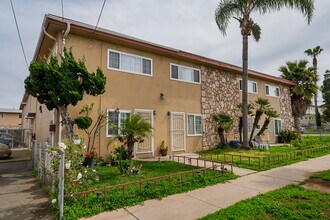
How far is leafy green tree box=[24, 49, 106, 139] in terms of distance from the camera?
22.6 ft

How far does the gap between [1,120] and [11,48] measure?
33.2 m

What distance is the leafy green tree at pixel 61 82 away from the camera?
6.89 m

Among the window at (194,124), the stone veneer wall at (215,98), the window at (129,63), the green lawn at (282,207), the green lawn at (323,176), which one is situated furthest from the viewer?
the stone veneer wall at (215,98)

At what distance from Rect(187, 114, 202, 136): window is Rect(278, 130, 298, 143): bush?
33.3 feet

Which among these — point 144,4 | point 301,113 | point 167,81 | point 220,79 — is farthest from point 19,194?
point 301,113

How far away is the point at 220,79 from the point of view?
15.3m

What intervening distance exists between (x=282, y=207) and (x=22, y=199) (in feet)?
20.2

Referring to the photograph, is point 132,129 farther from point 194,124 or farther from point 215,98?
point 215,98

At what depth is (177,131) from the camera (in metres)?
12.2

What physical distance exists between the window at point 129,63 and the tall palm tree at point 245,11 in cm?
614

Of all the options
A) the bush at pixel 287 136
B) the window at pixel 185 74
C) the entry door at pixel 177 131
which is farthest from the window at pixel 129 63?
the bush at pixel 287 136

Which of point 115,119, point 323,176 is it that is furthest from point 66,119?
point 323,176

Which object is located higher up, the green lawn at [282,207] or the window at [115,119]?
the window at [115,119]

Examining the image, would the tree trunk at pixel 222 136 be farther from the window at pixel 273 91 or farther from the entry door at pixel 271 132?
the window at pixel 273 91
